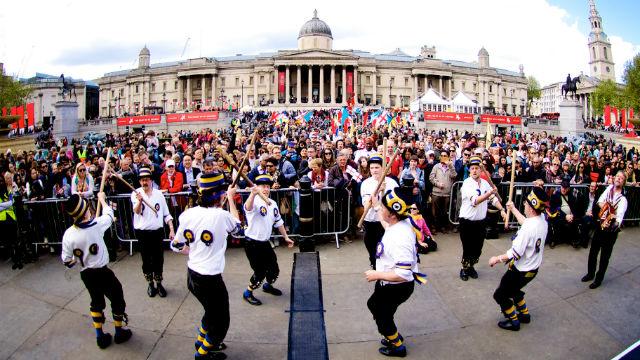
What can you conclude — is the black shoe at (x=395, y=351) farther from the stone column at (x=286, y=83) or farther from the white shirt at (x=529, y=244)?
the stone column at (x=286, y=83)

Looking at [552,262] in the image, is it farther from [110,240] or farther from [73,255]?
[110,240]

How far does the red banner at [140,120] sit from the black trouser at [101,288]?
38006 millimetres

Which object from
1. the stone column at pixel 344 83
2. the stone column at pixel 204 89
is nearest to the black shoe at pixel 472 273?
the stone column at pixel 344 83

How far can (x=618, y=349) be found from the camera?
4855 millimetres

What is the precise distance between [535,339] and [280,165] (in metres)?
6.24

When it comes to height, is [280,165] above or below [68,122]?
below

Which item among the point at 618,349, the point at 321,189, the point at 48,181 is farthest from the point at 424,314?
the point at 48,181

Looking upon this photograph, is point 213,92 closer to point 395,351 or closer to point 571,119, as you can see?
point 571,119

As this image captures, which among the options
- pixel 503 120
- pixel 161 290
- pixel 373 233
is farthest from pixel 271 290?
pixel 503 120

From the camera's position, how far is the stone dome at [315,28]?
9244cm

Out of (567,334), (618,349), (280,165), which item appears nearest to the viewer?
(618,349)

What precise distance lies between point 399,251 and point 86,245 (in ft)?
12.3

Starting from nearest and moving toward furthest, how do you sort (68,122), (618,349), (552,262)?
(618,349) → (552,262) → (68,122)

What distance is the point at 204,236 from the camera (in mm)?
4445
